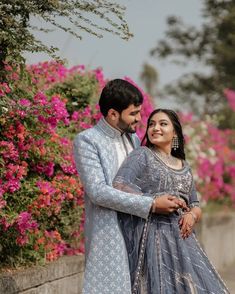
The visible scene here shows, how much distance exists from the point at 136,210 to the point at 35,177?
6.47 feet

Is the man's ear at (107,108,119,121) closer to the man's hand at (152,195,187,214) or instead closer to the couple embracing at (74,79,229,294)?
the couple embracing at (74,79,229,294)

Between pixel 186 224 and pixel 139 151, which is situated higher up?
pixel 139 151

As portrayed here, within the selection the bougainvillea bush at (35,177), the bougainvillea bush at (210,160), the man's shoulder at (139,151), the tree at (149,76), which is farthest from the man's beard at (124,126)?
the tree at (149,76)

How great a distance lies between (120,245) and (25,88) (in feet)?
6.73

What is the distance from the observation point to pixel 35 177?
19.1ft

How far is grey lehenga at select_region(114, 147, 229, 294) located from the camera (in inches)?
158

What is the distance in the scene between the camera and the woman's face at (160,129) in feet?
13.7

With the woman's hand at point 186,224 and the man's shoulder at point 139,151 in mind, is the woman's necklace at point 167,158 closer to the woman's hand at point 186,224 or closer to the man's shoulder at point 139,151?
the man's shoulder at point 139,151

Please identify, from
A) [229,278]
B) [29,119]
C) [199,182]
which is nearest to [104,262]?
[29,119]

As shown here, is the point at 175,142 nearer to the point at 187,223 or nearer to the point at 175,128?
the point at 175,128

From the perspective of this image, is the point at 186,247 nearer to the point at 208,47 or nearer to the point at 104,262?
the point at 104,262

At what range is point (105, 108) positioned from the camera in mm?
4242

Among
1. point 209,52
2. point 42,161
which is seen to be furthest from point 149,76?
point 42,161

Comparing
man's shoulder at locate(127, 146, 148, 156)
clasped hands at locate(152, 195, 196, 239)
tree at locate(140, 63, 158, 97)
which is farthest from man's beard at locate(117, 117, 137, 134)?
tree at locate(140, 63, 158, 97)
